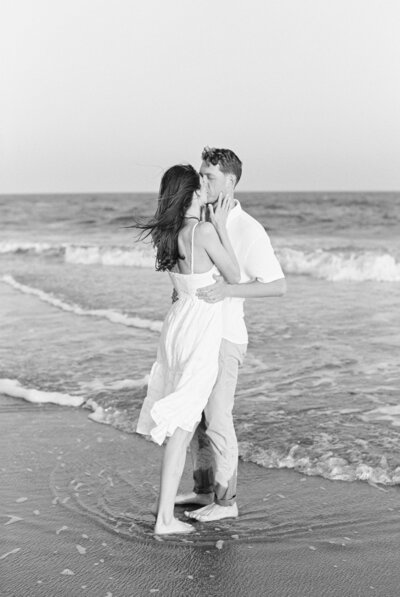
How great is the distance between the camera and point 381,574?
3367 mm

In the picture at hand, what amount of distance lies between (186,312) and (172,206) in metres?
0.53

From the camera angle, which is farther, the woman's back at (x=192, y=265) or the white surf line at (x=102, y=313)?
the white surf line at (x=102, y=313)

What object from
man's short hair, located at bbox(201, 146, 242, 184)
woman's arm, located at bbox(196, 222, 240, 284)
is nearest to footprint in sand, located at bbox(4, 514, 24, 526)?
woman's arm, located at bbox(196, 222, 240, 284)

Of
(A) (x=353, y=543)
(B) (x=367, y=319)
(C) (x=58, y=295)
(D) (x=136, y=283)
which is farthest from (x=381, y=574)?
(D) (x=136, y=283)

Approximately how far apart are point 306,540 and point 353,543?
0.74 feet

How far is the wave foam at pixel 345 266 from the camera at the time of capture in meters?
15.9

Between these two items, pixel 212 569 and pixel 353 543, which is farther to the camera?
pixel 353 543

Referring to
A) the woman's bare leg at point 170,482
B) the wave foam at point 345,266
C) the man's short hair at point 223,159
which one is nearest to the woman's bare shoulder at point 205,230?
the man's short hair at point 223,159

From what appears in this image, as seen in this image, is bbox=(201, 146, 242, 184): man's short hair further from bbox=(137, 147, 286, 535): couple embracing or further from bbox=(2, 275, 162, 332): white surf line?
bbox=(2, 275, 162, 332): white surf line

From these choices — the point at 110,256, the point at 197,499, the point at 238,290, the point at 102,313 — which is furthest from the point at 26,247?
the point at 238,290

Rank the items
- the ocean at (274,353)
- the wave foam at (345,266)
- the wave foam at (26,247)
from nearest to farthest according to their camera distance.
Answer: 1. the ocean at (274,353)
2. the wave foam at (345,266)
3. the wave foam at (26,247)

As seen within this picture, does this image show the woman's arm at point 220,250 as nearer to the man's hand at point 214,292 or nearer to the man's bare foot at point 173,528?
the man's hand at point 214,292

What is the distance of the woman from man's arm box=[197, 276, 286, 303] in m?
0.04

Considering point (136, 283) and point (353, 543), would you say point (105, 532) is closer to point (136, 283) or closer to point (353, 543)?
point (353, 543)
